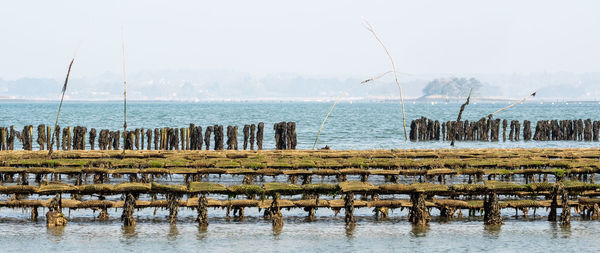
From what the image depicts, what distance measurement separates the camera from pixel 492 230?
770 inches

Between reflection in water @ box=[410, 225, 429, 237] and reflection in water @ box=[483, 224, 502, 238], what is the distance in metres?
1.35

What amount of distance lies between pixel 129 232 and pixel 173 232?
3.23ft

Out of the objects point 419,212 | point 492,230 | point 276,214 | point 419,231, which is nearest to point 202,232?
point 276,214

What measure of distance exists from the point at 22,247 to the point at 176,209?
4189 millimetres

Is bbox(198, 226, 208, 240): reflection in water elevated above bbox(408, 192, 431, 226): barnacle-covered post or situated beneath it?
situated beneath

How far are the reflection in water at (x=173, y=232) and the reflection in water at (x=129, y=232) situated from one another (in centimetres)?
78

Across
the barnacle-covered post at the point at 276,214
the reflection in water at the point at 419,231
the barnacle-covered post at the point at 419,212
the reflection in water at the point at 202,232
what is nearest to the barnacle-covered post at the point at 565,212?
the barnacle-covered post at the point at 419,212

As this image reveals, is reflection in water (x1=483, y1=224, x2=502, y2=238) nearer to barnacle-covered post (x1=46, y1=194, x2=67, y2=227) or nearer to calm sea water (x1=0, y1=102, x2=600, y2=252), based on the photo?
calm sea water (x1=0, y1=102, x2=600, y2=252)

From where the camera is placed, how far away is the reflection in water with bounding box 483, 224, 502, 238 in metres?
18.9

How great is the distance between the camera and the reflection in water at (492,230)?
62.1 ft

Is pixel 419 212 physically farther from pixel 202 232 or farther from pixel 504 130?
pixel 504 130

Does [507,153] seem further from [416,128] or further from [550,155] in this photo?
[416,128]

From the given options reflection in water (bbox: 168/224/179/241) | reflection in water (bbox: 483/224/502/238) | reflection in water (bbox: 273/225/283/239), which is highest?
reflection in water (bbox: 483/224/502/238)

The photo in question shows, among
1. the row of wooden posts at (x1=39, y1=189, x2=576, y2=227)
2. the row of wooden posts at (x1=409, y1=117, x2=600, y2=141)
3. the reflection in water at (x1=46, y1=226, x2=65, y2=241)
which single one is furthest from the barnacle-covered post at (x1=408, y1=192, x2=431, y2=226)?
the row of wooden posts at (x1=409, y1=117, x2=600, y2=141)
